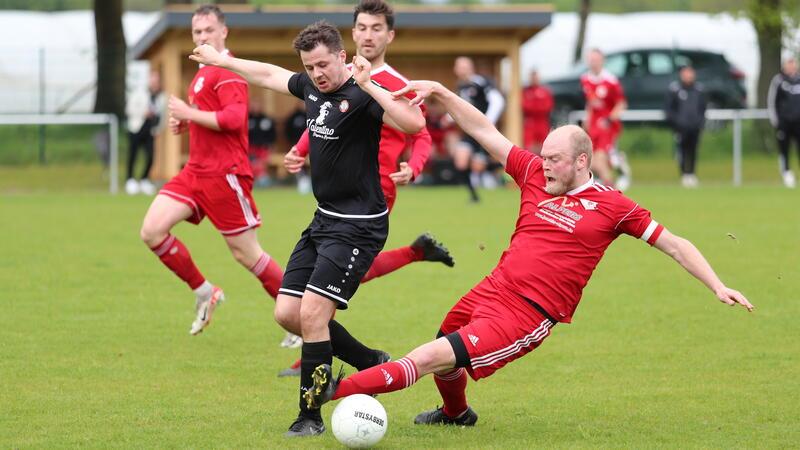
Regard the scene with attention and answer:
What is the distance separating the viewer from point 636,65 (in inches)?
1321

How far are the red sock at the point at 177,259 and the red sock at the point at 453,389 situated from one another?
301cm

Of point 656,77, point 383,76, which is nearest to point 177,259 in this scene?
point 383,76

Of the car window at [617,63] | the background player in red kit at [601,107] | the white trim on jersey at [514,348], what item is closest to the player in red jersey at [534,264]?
the white trim on jersey at [514,348]

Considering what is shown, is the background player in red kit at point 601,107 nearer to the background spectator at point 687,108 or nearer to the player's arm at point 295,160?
the background spectator at point 687,108

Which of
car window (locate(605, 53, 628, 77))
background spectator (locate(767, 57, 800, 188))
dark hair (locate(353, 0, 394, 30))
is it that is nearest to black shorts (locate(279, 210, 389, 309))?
dark hair (locate(353, 0, 394, 30))

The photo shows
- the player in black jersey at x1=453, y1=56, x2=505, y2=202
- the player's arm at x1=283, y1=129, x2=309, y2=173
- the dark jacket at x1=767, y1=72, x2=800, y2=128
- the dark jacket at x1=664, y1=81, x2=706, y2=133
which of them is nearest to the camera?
the player's arm at x1=283, y1=129, x2=309, y2=173

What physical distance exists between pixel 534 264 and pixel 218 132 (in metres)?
3.42

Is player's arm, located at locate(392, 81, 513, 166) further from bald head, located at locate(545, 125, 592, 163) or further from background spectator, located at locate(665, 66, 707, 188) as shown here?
background spectator, located at locate(665, 66, 707, 188)

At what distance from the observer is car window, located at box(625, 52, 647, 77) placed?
109 ft

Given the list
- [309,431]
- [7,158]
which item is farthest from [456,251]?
[7,158]

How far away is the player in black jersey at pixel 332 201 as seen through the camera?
21.8 ft

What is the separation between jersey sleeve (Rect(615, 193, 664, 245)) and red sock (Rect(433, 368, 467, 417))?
3.48ft

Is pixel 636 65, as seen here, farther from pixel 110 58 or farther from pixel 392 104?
pixel 392 104

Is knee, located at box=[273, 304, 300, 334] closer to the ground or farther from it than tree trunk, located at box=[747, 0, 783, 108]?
farther from it
